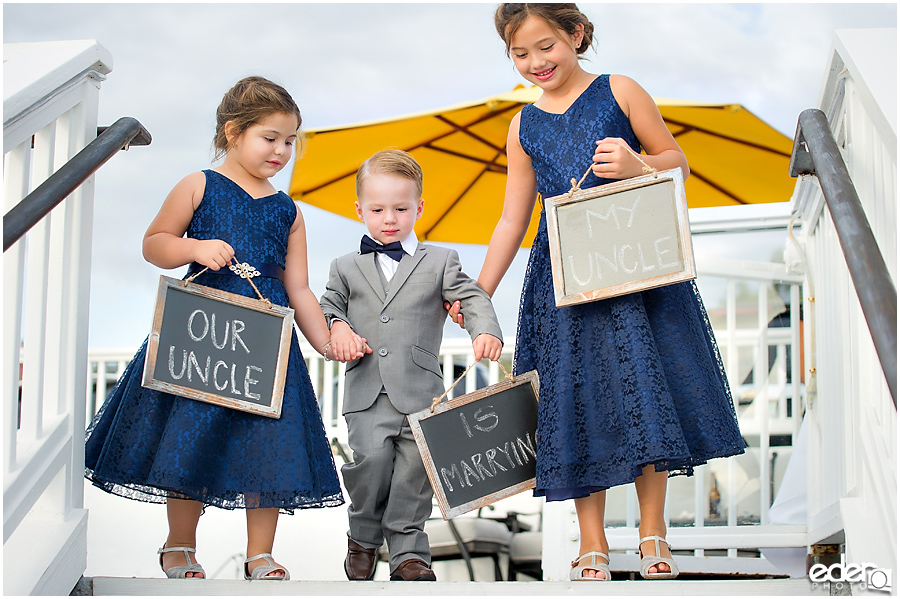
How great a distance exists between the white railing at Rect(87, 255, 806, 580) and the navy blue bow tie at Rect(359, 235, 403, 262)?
4.71ft

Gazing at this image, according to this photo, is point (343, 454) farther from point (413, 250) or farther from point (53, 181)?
point (53, 181)

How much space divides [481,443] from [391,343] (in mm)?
423

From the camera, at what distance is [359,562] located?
2391mm

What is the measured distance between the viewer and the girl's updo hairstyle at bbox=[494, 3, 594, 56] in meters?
2.21

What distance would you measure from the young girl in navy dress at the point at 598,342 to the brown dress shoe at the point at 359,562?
0.62m

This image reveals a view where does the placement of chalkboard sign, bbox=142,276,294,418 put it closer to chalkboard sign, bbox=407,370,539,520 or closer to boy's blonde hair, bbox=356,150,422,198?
chalkboard sign, bbox=407,370,539,520

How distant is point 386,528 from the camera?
7.88 feet

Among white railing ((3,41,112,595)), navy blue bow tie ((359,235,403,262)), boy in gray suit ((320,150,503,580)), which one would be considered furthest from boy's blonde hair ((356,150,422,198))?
white railing ((3,41,112,595))

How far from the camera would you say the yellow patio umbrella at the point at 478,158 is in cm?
445

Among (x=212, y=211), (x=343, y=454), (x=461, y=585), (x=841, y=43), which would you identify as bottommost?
(x=461, y=585)

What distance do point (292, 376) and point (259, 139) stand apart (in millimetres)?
680

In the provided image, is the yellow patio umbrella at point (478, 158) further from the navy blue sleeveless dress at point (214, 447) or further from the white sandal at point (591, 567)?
the white sandal at point (591, 567)

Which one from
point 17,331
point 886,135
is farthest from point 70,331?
point 886,135

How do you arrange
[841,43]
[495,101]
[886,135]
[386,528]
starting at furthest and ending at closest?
[495,101] < [386,528] < [841,43] < [886,135]
